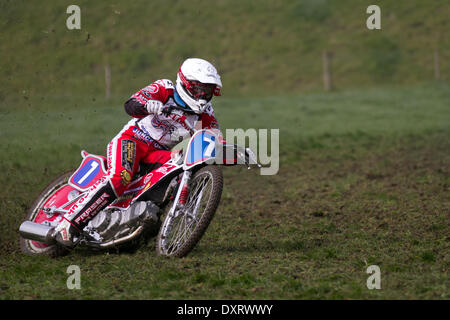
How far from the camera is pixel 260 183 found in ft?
44.8

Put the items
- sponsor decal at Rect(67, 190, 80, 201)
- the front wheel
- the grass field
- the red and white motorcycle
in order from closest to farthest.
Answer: the grass field < the front wheel < the red and white motorcycle < sponsor decal at Rect(67, 190, 80, 201)

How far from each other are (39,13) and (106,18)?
750 centimetres

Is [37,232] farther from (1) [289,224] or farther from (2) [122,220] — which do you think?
(1) [289,224]

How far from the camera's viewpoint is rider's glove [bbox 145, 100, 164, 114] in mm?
7293

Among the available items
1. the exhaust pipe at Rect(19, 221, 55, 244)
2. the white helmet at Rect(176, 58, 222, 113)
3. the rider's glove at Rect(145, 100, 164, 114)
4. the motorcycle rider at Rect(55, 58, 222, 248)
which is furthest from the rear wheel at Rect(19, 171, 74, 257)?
the white helmet at Rect(176, 58, 222, 113)

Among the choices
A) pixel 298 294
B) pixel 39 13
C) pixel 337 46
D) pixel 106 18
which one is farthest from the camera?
pixel 337 46

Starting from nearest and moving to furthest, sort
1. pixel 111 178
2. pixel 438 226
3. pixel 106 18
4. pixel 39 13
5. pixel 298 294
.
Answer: pixel 298 294
pixel 111 178
pixel 438 226
pixel 39 13
pixel 106 18

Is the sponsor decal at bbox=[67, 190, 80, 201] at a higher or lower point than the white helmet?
lower

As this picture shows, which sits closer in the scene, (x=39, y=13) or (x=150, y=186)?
(x=150, y=186)

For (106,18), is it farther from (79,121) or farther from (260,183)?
(260,183)

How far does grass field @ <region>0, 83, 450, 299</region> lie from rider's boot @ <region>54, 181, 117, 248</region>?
11.6 inches

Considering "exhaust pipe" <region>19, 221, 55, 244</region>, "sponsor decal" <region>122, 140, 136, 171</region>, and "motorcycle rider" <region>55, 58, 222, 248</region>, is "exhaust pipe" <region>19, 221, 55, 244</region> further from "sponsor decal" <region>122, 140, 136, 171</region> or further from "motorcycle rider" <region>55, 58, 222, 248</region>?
"sponsor decal" <region>122, 140, 136, 171</region>

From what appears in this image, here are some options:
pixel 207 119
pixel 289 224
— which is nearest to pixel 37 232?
pixel 207 119

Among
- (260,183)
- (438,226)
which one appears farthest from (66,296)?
(260,183)
